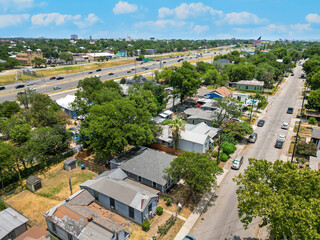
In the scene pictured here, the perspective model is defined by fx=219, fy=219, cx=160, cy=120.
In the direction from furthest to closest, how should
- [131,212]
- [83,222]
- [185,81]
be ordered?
[185,81], [131,212], [83,222]

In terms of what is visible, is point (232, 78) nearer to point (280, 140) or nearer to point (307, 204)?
point (280, 140)

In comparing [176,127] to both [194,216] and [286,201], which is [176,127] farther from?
[286,201]

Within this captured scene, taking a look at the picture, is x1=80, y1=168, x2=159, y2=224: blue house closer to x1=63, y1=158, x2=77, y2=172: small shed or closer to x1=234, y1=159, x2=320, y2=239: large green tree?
x1=63, y1=158, x2=77, y2=172: small shed

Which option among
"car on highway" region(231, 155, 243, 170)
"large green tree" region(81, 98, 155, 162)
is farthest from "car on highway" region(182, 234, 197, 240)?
"car on highway" region(231, 155, 243, 170)

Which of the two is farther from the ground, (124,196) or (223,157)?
(124,196)

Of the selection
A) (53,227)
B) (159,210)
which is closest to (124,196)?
(159,210)

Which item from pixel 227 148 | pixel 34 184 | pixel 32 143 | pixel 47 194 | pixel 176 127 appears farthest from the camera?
pixel 227 148
